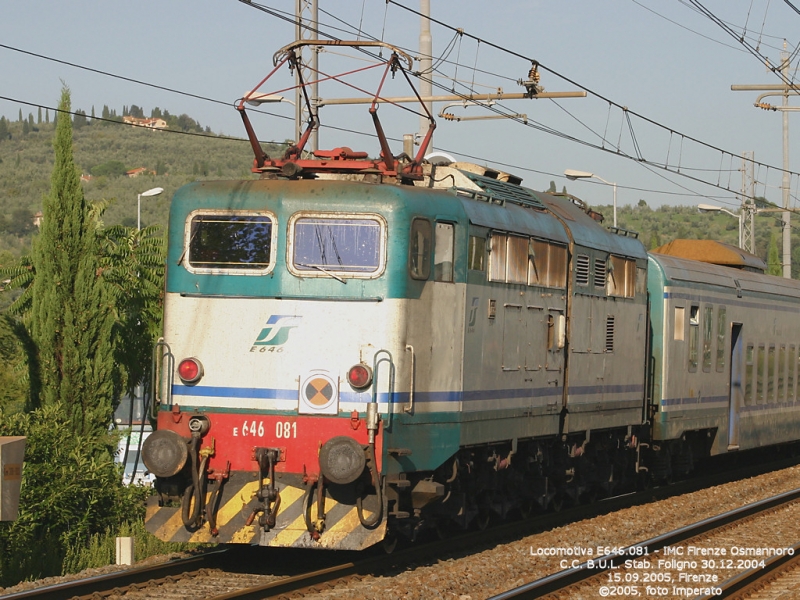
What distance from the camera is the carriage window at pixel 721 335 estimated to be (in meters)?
19.8

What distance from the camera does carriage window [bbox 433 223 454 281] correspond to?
1123 centimetres

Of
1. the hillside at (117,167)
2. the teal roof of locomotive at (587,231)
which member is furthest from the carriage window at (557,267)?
the hillside at (117,167)

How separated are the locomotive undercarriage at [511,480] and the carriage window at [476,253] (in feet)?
6.04

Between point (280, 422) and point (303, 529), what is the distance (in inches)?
38.6

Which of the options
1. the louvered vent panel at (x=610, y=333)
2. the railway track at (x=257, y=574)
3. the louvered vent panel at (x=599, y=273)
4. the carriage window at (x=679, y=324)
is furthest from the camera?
the carriage window at (x=679, y=324)

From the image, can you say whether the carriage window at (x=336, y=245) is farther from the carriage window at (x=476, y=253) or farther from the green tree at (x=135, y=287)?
the green tree at (x=135, y=287)

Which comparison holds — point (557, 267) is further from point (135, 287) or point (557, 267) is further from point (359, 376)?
point (135, 287)

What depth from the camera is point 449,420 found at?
1143 cm

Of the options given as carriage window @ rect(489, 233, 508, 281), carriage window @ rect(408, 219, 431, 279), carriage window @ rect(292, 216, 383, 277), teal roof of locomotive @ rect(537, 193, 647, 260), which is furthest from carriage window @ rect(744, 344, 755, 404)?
carriage window @ rect(292, 216, 383, 277)

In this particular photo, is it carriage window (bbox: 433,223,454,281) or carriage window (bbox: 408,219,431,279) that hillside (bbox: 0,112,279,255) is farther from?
carriage window (bbox: 408,219,431,279)

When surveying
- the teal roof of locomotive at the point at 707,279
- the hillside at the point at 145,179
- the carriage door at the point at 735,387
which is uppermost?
the hillside at the point at 145,179

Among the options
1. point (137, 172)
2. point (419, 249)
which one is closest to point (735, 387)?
point (419, 249)

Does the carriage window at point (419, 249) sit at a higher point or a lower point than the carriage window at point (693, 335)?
higher

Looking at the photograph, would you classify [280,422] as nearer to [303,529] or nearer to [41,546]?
[303,529]
